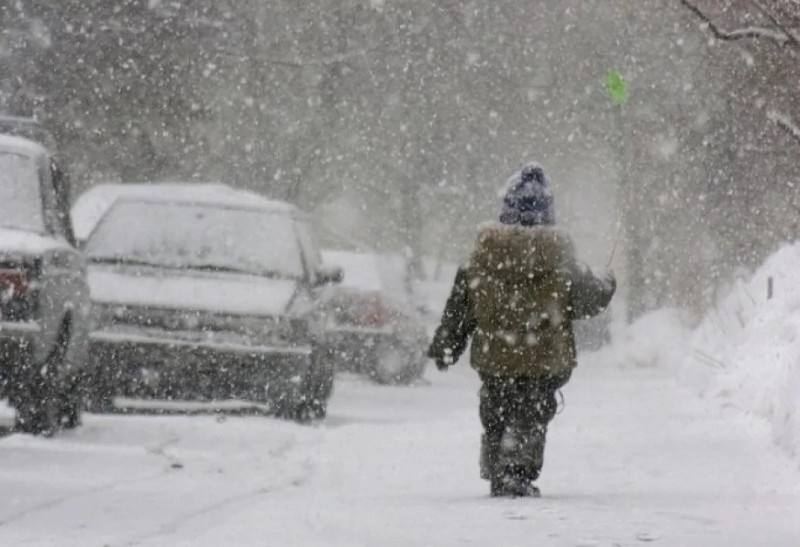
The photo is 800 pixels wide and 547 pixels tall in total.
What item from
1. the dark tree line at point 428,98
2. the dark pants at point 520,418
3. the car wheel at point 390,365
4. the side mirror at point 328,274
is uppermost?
the dark tree line at point 428,98

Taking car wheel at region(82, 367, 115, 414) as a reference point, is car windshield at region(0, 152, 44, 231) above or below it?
above

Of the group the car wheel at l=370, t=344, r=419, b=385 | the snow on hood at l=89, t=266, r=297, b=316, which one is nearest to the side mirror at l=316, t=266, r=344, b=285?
the snow on hood at l=89, t=266, r=297, b=316

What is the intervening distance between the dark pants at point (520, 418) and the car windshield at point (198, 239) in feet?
17.5

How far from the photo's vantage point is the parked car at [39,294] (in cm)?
1169

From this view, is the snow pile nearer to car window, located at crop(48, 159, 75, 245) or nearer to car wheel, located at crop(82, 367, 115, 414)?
car wheel, located at crop(82, 367, 115, 414)

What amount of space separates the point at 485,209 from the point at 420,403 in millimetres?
40751

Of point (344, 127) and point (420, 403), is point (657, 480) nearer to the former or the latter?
point (420, 403)

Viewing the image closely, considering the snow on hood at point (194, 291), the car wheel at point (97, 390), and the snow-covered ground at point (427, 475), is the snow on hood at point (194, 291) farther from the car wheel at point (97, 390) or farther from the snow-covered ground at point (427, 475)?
the snow-covered ground at point (427, 475)

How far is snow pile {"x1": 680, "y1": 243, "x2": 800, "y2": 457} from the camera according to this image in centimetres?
1277

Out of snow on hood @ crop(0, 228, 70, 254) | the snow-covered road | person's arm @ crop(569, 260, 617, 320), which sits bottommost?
the snow-covered road

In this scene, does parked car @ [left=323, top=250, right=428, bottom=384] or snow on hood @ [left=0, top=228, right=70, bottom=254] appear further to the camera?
parked car @ [left=323, top=250, right=428, bottom=384]

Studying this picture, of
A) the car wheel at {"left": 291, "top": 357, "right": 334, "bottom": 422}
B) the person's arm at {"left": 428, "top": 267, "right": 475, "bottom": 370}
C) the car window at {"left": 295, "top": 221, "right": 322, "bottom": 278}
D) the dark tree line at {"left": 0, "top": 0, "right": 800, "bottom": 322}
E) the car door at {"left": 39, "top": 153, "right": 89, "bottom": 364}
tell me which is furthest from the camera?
the dark tree line at {"left": 0, "top": 0, "right": 800, "bottom": 322}

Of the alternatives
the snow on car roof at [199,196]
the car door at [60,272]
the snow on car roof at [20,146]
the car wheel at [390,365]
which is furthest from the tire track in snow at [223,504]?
the car wheel at [390,365]

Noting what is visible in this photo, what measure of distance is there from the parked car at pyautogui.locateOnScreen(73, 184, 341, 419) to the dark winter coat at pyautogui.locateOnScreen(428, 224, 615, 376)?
435cm
